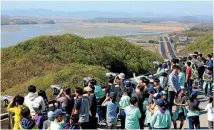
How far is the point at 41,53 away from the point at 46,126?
1328cm

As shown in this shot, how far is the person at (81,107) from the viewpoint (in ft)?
27.9

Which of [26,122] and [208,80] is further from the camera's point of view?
[208,80]

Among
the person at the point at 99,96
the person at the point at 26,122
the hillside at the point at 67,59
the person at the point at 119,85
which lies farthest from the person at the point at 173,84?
the hillside at the point at 67,59

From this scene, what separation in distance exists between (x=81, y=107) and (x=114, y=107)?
0.91 m

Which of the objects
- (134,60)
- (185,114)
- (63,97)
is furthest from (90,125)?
(134,60)

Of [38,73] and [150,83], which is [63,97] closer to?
[150,83]

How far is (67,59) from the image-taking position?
2006 cm

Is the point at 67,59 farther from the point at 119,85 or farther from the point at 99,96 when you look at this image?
the point at 99,96

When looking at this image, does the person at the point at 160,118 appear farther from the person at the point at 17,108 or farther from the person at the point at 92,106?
the person at the point at 17,108

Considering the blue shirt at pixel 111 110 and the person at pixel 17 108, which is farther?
the blue shirt at pixel 111 110

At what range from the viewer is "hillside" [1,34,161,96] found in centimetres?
1811

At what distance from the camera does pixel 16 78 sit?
18828 mm

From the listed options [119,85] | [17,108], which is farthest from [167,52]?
[17,108]

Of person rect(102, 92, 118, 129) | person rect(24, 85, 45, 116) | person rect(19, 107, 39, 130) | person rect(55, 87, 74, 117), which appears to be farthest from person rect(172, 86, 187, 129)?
→ person rect(19, 107, 39, 130)
